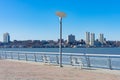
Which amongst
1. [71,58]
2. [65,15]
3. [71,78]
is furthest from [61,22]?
[71,78]

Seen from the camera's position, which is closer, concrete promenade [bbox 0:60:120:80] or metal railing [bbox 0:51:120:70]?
concrete promenade [bbox 0:60:120:80]

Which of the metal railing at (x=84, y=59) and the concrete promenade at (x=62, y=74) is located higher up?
the metal railing at (x=84, y=59)

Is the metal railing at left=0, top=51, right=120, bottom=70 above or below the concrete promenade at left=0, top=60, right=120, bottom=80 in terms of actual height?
above

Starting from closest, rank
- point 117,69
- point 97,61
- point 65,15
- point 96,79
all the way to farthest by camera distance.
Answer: point 96,79
point 117,69
point 97,61
point 65,15

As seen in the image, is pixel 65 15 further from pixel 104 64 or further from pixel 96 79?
pixel 96 79

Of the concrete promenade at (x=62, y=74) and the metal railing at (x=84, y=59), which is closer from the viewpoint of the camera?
the concrete promenade at (x=62, y=74)

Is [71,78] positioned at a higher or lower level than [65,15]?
lower

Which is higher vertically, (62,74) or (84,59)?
(84,59)

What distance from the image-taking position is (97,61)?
19.9 m

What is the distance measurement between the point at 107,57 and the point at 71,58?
11.6 feet

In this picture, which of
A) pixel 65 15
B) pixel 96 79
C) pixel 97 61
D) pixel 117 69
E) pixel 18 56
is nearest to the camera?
pixel 96 79

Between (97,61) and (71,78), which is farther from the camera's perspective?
(97,61)

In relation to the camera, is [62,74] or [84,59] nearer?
[62,74]

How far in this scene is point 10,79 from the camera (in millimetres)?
14375
